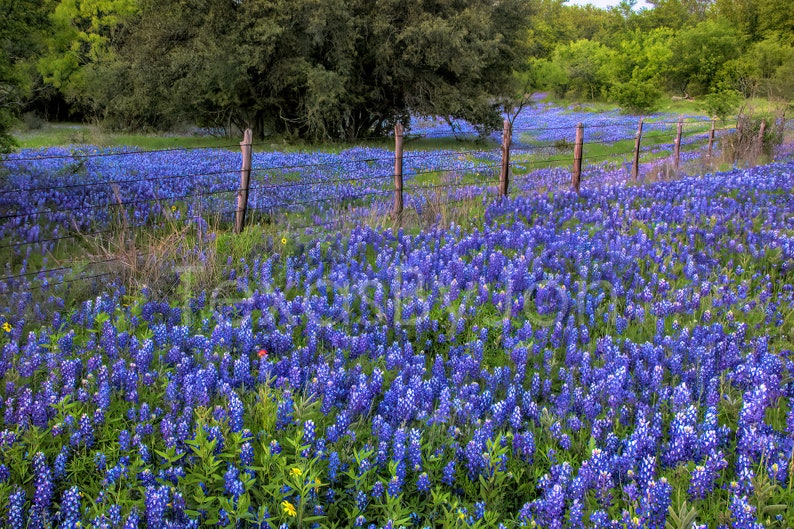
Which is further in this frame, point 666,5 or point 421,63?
point 666,5

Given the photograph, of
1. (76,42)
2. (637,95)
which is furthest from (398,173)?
(637,95)

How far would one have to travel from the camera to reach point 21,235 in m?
7.15

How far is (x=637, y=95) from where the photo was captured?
37.7 meters

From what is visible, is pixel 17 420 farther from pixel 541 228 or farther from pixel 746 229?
pixel 746 229

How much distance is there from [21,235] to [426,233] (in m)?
4.58

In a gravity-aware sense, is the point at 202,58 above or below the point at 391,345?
above

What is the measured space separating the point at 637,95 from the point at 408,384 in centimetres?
3830

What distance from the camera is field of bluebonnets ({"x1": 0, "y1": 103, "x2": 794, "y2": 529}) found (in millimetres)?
2836

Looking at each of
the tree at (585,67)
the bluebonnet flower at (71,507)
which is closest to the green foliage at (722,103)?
the tree at (585,67)

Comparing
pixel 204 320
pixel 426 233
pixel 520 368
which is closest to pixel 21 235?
pixel 204 320

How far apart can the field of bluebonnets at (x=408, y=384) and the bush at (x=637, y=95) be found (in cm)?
3340

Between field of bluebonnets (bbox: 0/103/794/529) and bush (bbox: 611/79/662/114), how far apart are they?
33.4 meters

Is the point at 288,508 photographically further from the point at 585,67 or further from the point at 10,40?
the point at 585,67

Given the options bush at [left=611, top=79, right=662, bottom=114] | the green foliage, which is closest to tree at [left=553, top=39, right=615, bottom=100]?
bush at [left=611, top=79, right=662, bottom=114]
